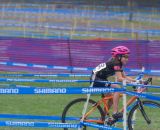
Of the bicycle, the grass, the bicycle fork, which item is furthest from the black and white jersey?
the grass

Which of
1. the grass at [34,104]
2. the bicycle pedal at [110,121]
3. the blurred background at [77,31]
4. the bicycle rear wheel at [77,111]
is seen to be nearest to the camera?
the bicycle pedal at [110,121]

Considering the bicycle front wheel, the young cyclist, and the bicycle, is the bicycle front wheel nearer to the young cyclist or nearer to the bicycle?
the bicycle

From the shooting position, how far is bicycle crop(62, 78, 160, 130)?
8312 millimetres

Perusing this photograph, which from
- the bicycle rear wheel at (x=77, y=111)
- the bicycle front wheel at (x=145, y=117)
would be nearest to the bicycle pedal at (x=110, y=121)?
the bicycle rear wheel at (x=77, y=111)

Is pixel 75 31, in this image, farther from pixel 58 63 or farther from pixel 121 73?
pixel 121 73

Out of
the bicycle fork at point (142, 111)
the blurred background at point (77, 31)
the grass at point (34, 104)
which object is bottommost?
the grass at point (34, 104)

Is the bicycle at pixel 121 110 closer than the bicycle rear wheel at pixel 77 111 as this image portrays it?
Result: Yes

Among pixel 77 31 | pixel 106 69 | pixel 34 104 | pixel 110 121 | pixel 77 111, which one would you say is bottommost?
pixel 34 104

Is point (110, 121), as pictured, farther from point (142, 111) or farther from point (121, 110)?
point (142, 111)

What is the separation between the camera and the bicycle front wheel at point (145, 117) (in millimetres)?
8258


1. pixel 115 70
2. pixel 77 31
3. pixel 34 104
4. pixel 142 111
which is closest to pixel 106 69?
pixel 115 70

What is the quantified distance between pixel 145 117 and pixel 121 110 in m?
0.45

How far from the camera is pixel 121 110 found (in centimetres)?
867

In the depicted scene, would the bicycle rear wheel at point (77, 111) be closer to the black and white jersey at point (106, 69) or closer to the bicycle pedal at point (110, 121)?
the bicycle pedal at point (110, 121)
